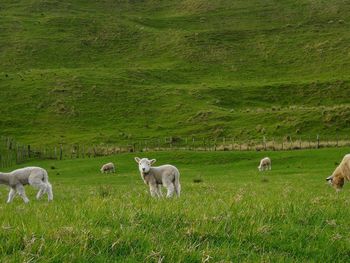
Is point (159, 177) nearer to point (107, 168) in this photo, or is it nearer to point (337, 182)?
Answer: point (337, 182)

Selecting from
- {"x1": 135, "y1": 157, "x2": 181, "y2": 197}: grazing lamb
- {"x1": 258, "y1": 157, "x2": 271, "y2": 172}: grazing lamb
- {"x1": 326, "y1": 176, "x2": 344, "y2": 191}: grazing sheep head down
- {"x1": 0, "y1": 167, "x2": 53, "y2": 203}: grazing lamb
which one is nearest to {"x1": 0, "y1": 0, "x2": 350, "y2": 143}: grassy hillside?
{"x1": 258, "y1": 157, "x2": 271, "y2": 172}: grazing lamb

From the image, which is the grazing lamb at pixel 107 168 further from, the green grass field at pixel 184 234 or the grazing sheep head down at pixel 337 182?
the green grass field at pixel 184 234

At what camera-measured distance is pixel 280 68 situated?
4291 inches

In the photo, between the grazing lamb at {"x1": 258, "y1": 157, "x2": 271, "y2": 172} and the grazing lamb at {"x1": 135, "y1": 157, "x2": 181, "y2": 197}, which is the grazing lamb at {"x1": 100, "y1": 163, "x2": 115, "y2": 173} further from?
the grazing lamb at {"x1": 135, "y1": 157, "x2": 181, "y2": 197}

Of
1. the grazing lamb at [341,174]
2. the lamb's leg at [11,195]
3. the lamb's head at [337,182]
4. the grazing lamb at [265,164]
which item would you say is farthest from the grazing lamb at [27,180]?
the grazing lamb at [265,164]

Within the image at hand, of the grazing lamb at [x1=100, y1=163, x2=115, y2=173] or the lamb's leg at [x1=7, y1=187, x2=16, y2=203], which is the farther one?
the grazing lamb at [x1=100, y1=163, x2=115, y2=173]

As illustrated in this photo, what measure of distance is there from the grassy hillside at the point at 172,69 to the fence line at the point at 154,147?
10.4 feet

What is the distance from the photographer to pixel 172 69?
10800 centimetres

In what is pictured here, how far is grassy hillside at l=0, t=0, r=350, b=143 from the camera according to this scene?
76.1 metres

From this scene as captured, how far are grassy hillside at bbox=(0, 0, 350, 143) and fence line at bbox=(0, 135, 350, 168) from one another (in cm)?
318

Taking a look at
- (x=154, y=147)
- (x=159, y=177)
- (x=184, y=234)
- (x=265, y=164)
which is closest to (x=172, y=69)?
(x=154, y=147)

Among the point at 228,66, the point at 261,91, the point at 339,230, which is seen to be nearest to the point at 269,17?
the point at 228,66

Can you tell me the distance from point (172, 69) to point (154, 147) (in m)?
43.3

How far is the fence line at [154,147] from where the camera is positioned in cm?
6062
